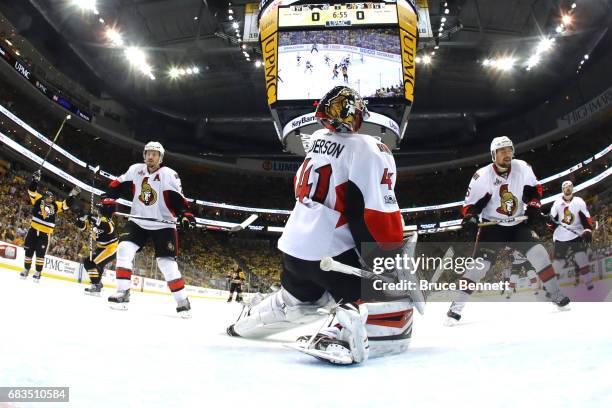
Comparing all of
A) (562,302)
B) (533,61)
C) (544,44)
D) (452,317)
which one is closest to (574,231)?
(562,302)

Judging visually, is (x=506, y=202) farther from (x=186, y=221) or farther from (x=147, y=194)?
(x=147, y=194)

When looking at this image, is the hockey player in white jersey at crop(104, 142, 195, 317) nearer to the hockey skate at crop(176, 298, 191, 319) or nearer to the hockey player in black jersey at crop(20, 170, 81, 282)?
the hockey skate at crop(176, 298, 191, 319)

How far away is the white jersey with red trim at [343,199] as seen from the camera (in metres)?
2.21

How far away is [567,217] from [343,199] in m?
6.75

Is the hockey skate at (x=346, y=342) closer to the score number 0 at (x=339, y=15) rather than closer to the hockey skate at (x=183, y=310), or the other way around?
the hockey skate at (x=183, y=310)

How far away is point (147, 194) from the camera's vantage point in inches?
195

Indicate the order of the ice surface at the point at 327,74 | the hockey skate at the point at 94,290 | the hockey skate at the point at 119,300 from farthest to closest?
the ice surface at the point at 327,74, the hockey skate at the point at 94,290, the hockey skate at the point at 119,300

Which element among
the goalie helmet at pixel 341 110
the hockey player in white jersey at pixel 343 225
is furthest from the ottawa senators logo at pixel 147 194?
the goalie helmet at pixel 341 110

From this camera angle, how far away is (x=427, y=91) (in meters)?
23.8

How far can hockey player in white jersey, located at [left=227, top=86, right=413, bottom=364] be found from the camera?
219cm

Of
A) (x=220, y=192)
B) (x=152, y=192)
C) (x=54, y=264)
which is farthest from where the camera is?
(x=220, y=192)

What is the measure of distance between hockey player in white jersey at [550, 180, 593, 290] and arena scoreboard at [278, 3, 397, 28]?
16.7 ft

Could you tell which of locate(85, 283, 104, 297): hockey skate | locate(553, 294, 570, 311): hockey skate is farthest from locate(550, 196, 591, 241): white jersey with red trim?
locate(85, 283, 104, 297): hockey skate

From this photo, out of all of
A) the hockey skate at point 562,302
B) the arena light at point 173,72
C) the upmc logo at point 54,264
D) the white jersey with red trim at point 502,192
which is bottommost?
the hockey skate at point 562,302
